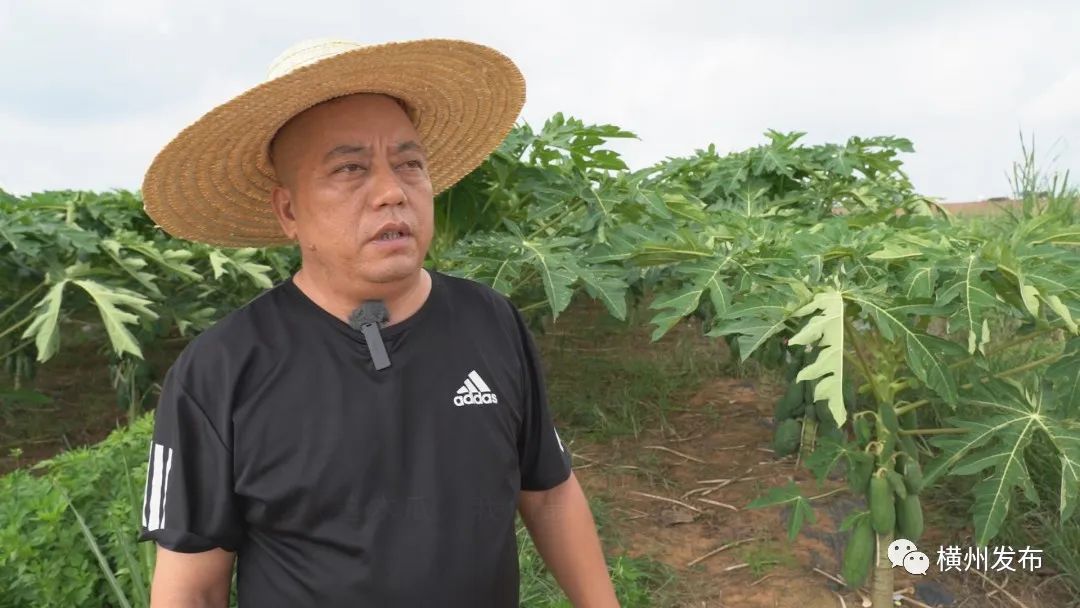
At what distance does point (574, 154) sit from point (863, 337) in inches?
51.6

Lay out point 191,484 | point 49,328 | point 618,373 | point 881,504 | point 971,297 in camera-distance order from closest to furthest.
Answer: point 191,484 → point 971,297 → point 881,504 → point 49,328 → point 618,373

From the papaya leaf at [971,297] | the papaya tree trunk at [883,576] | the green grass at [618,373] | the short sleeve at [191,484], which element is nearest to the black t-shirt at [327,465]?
the short sleeve at [191,484]

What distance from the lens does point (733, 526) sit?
3.72 m

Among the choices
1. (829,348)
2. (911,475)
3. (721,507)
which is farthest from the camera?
(721,507)

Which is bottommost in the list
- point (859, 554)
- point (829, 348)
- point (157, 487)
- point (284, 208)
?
point (859, 554)

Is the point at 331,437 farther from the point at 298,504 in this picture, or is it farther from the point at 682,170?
the point at 682,170

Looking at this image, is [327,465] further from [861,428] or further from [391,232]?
[861,428]

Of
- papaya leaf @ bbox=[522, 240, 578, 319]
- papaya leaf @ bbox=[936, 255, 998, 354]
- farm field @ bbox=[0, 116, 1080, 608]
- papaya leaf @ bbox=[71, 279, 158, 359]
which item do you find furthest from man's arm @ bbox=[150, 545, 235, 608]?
papaya leaf @ bbox=[71, 279, 158, 359]

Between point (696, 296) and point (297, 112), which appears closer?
point (297, 112)

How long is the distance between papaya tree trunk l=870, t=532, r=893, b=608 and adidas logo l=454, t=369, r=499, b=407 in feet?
6.16

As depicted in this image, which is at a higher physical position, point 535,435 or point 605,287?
point 605,287

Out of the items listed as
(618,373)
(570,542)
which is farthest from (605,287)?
(618,373)

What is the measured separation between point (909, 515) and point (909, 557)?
2.17ft

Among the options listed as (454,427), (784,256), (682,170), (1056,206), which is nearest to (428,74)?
(454,427)
